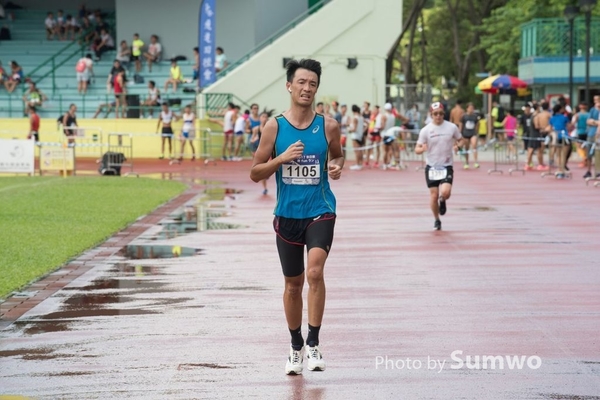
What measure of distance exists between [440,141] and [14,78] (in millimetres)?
31721

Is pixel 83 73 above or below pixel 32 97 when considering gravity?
above

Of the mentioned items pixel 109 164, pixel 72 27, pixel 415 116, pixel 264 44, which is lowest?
pixel 109 164

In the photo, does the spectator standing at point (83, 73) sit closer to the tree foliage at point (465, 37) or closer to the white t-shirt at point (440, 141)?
the tree foliage at point (465, 37)

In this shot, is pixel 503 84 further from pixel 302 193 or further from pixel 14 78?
pixel 302 193

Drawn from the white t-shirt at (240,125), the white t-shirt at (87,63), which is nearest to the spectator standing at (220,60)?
the white t-shirt at (87,63)

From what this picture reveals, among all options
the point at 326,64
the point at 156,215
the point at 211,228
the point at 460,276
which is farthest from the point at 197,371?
the point at 326,64

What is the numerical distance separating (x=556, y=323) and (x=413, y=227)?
872cm

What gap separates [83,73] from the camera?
47.1 meters

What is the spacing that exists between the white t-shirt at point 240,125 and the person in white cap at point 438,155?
76.0 feet

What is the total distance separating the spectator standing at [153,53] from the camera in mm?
48469

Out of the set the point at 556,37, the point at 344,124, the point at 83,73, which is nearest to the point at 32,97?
the point at 83,73

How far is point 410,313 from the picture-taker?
35.9ft

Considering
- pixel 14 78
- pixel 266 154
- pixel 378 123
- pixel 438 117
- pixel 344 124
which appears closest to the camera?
pixel 266 154

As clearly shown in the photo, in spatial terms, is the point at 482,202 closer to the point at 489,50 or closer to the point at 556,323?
the point at 556,323
